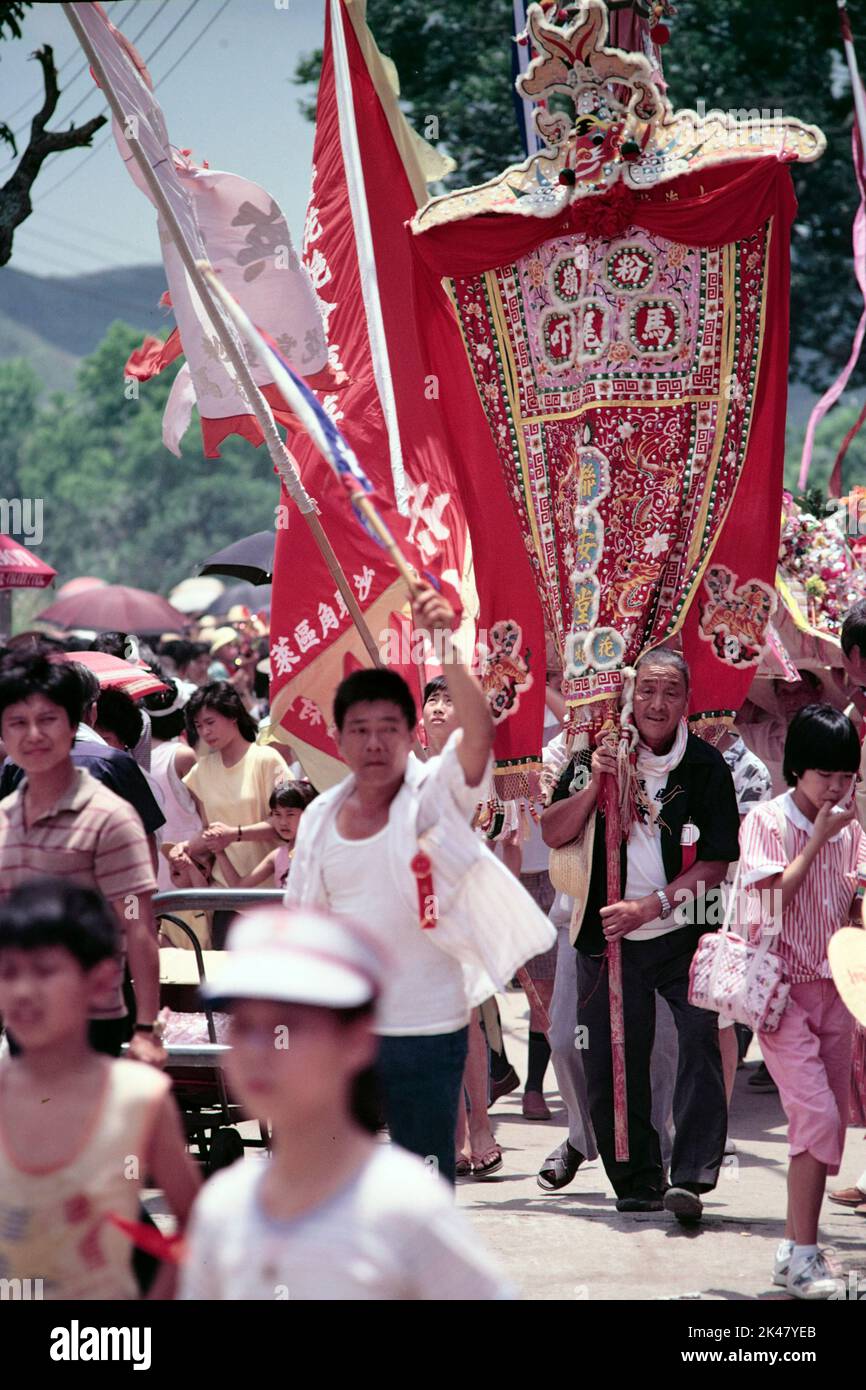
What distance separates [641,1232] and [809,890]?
4.17 ft

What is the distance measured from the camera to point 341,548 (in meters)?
7.64

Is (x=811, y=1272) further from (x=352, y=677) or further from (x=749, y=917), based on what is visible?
(x=352, y=677)

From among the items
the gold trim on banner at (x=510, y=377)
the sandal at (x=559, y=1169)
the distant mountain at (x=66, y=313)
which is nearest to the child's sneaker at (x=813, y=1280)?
the sandal at (x=559, y=1169)

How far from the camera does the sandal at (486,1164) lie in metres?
6.81

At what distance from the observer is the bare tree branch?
33.6 feet

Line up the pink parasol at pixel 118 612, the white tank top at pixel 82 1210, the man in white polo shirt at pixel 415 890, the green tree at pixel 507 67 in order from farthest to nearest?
the green tree at pixel 507 67 < the pink parasol at pixel 118 612 < the man in white polo shirt at pixel 415 890 < the white tank top at pixel 82 1210

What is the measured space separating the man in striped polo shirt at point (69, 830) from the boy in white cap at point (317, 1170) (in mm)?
1855

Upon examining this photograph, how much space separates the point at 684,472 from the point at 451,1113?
2.79 metres

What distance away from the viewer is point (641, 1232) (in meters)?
6.03

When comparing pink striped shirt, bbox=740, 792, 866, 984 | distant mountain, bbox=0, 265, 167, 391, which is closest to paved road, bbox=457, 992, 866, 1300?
pink striped shirt, bbox=740, 792, 866, 984

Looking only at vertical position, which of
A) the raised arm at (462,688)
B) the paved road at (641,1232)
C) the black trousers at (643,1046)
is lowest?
the paved road at (641,1232)

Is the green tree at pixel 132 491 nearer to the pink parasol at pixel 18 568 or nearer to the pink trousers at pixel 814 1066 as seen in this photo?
the pink parasol at pixel 18 568

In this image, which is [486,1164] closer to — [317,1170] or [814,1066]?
[814,1066]

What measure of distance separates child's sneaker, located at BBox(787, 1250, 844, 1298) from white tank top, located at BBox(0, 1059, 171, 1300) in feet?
8.48
